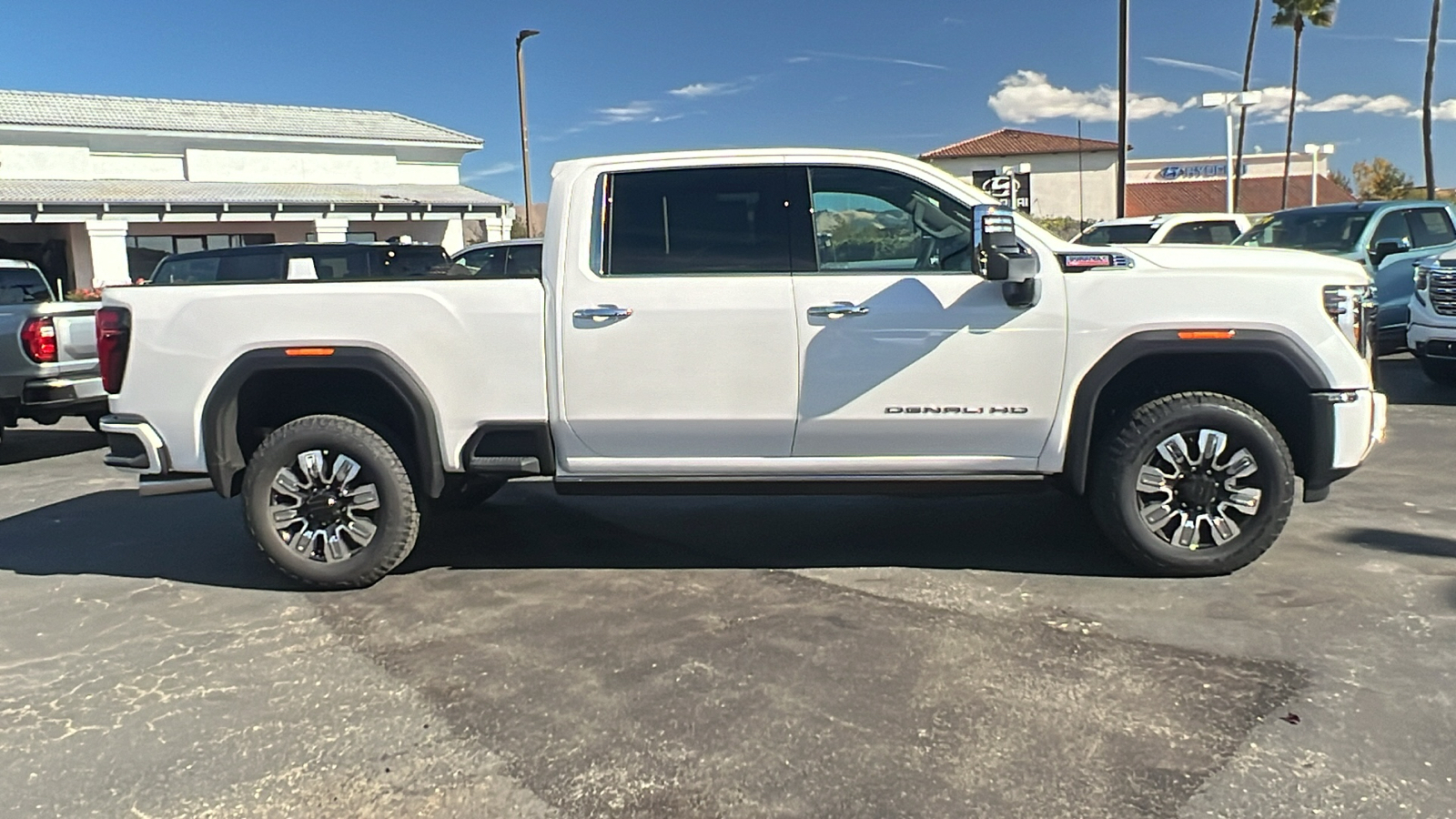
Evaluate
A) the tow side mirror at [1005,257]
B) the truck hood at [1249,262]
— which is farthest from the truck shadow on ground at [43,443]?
the truck hood at [1249,262]

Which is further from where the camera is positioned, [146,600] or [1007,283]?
[146,600]

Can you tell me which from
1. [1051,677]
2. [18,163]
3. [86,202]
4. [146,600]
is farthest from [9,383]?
[18,163]

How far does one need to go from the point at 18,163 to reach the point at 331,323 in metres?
31.2

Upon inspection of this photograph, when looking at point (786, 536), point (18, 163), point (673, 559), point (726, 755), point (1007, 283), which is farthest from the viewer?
point (18, 163)

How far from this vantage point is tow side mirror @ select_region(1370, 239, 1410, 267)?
11.0 meters

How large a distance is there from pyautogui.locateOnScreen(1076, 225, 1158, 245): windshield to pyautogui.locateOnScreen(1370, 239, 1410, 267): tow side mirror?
281cm

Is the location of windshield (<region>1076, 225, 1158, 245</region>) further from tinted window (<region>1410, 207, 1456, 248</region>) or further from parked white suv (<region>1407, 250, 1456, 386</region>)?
parked white suv (<region>1407, 250, 1456, 386</region>)

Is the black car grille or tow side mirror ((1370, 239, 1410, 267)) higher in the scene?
tow side mirror ((1370, 239, 1410, 267))

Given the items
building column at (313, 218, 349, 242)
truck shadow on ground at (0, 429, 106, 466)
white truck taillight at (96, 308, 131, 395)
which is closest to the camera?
white truck taillight at (96, 308, 131, 395)

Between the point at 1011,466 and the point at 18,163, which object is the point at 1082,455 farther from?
the point at 18,163

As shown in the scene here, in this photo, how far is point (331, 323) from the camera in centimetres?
477

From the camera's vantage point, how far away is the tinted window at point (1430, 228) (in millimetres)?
11836

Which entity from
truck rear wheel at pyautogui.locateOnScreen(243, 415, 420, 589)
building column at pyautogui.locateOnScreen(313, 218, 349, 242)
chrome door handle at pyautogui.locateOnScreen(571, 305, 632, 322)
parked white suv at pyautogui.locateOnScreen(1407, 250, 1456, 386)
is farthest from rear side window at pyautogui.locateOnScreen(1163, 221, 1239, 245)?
building column at pyautogui.locateOnScreen(313, 218, 349, 242)

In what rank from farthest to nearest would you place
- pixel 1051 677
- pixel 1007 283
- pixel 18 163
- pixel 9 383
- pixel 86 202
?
pixel 18 163 < pixel 86 202 < pixel 9 383 < pixel 1007 283 < pixel 1051 677
